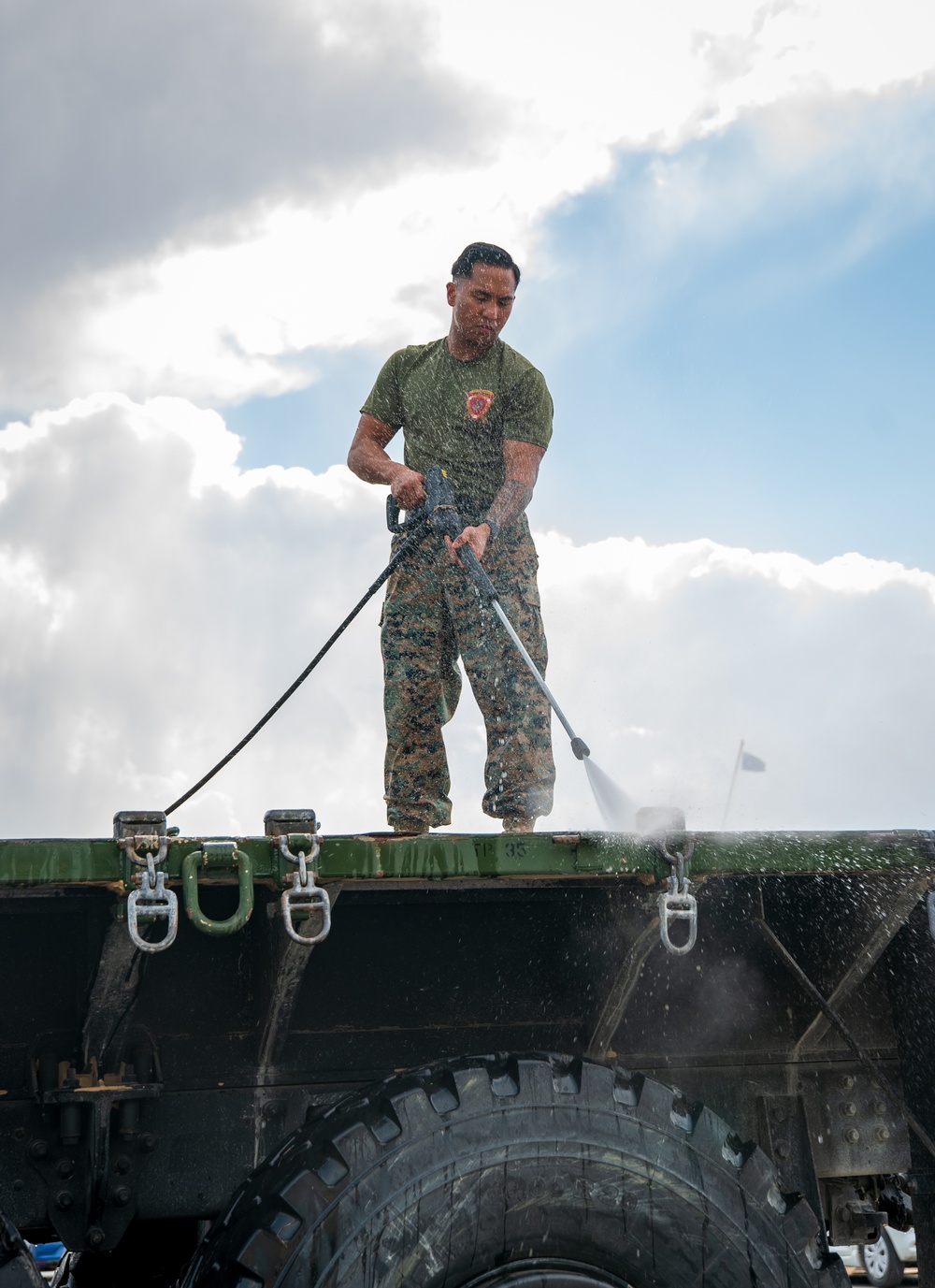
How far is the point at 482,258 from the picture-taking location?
488 centimetres

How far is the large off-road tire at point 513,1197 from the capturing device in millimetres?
2098

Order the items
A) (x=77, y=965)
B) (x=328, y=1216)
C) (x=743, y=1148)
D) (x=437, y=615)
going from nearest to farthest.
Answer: (x=328, y=1216)
(x=743, y=1148)
(x=77, y=965)
(x=437, y=615)

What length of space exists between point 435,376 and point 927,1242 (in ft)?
10.9

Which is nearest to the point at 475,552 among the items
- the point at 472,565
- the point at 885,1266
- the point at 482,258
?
the point at 472,565

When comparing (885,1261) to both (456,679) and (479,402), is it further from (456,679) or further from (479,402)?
(479,402)

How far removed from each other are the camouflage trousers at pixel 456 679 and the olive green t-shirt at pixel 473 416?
26 cm

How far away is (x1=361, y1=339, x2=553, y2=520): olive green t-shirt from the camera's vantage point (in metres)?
4.93

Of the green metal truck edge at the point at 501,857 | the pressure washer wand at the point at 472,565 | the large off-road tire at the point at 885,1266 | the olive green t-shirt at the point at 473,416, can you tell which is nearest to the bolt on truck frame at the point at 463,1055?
the green metal truck edge at the point at 501,857

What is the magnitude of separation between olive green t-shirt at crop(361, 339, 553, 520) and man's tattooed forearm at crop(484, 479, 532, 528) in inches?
6.3

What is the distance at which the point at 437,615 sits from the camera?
479cm

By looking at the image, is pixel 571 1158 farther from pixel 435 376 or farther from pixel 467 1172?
pixel 435 376

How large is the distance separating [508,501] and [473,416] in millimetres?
387

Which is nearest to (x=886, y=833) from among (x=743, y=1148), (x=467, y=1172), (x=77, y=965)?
(x=743, y=1148)

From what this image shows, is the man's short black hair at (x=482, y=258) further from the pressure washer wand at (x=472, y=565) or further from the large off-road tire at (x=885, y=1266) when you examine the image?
the large off-road tire at (x=885, y=1266)
